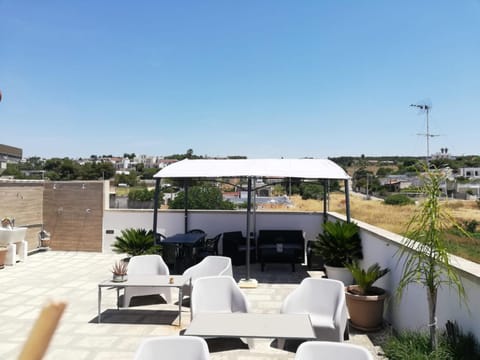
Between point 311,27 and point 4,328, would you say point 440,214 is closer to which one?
point 4,328

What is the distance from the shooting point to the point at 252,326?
3738mm

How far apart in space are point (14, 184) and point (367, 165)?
167 ft

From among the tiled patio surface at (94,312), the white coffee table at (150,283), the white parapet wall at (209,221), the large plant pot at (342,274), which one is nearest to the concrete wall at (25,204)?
the tiled patio surface at (94,312)

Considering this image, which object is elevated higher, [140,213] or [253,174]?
[253,174]

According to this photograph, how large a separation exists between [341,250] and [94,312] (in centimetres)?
437

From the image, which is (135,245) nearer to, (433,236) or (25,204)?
(25,204)

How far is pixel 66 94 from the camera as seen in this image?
43.5 ft

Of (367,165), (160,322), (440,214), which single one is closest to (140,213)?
(160,322)

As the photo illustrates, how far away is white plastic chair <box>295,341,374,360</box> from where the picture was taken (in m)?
2.86

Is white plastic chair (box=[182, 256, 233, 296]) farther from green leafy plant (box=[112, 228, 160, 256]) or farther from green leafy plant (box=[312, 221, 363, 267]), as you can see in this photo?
green leafy plant (box=[312, 221, 363, 267])

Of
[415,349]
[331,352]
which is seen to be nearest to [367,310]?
[415,349]

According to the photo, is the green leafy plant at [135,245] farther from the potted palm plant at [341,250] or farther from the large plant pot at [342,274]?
the large plant pot at [342,274]

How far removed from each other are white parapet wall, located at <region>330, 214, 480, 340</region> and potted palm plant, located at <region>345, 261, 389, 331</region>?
222 millimetres

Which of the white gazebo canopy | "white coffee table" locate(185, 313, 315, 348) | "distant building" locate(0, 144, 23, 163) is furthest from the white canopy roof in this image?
"distant building" locate(0, 144, 23, 163)
